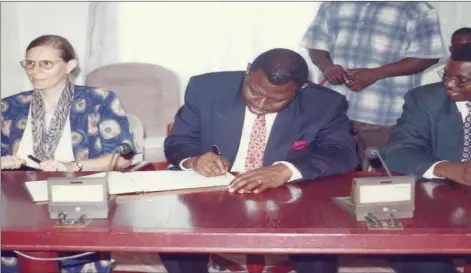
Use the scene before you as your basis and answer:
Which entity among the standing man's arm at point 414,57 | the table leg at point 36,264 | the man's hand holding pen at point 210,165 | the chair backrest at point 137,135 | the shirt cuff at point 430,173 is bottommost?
the table leg at point 36,264

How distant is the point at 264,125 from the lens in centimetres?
236

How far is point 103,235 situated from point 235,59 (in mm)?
2680

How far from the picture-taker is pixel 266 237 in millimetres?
1523

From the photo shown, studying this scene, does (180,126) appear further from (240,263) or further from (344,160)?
(240,263)

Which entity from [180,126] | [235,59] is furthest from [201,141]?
[235,59]

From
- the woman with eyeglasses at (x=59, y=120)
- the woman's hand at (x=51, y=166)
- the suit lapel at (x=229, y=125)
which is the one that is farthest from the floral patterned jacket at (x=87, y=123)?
the suit lapel at (x=229, y=125)

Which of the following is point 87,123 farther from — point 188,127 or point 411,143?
point 411,143

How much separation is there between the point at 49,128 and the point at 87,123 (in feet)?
0.52

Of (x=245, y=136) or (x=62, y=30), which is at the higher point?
(x=62, y=30)

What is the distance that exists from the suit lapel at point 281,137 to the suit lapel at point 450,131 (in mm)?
543

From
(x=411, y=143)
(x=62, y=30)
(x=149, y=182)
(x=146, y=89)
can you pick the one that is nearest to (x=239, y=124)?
(x=149, y=182)

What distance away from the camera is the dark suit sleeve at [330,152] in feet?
6.81

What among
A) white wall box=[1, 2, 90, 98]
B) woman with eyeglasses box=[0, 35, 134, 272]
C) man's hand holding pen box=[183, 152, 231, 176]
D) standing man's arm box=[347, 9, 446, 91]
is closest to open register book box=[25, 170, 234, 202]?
man's hand holding pen box=[183, 152, 231, 176]

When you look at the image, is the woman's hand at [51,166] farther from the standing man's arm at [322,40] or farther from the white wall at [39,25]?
the white wall at [39,25]
